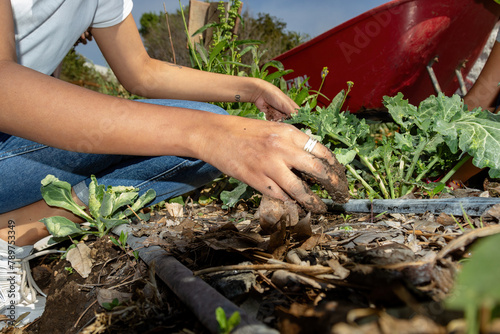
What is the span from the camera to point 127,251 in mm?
1243

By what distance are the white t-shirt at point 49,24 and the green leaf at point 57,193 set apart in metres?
0.60

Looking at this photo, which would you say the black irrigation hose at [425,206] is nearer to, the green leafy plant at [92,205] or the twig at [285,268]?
the twig at [285,268]

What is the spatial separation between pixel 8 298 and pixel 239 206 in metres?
1.14

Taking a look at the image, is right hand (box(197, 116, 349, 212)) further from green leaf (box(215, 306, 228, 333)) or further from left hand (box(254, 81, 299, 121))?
left hand (box(254, 81, 299, 121))

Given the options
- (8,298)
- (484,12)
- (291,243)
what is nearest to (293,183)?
(291,243)

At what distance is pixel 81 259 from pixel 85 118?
61 centimetres

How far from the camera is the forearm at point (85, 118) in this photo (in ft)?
3.23

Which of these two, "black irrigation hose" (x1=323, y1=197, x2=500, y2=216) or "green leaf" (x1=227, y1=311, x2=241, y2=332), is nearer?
"green leaf" (x1=227, y1=311, x2=241, y2=332)

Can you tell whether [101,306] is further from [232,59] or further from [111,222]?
[232,59]

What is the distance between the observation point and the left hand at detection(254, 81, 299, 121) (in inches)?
75.5

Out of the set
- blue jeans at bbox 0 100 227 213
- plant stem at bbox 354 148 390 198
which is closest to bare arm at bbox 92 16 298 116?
blue jeans at bbox 0 100 227 213

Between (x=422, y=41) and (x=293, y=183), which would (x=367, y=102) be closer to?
(x=422, y=41)

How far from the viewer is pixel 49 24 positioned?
1.56 metres

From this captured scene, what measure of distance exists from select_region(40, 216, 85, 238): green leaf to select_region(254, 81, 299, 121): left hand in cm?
123
